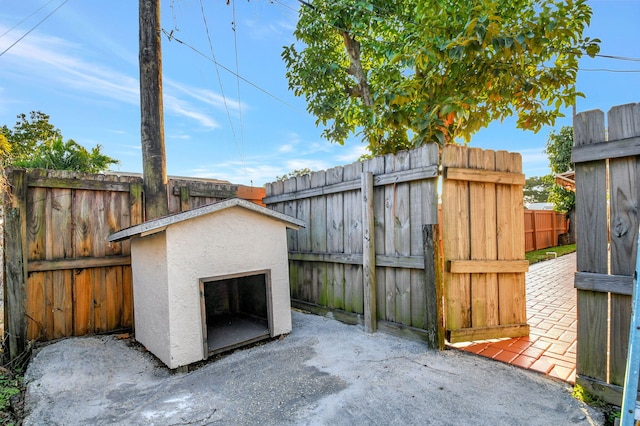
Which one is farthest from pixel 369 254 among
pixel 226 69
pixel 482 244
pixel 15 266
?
pixel 226 69

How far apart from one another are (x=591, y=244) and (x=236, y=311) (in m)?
4.22

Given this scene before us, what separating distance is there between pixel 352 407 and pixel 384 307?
62.5 inches

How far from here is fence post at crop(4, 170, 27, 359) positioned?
3.06 meters

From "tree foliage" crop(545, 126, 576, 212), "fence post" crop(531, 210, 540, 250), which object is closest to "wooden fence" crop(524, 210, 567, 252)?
"fence post" crop(531, 210, 540, 250)

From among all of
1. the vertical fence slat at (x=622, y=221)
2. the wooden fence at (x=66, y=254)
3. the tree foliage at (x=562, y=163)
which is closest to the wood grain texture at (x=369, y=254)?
the vertical fence slat at (x=622, y=221)

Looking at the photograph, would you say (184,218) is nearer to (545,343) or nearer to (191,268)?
(191,268)

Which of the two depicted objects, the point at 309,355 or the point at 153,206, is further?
the point at 153,206

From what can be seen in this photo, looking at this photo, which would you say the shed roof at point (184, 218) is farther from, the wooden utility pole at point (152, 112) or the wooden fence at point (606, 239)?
the wooden fence at point (606, 239)

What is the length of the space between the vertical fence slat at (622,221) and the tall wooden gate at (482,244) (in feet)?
4.05

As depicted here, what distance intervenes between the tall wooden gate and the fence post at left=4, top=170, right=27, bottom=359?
174 inches

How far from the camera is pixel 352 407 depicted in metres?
2.05

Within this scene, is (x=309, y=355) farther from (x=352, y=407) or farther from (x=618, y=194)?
(x=618, y=194)

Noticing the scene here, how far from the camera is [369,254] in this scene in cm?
355

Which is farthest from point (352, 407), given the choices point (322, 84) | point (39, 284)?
point (322, 84)
